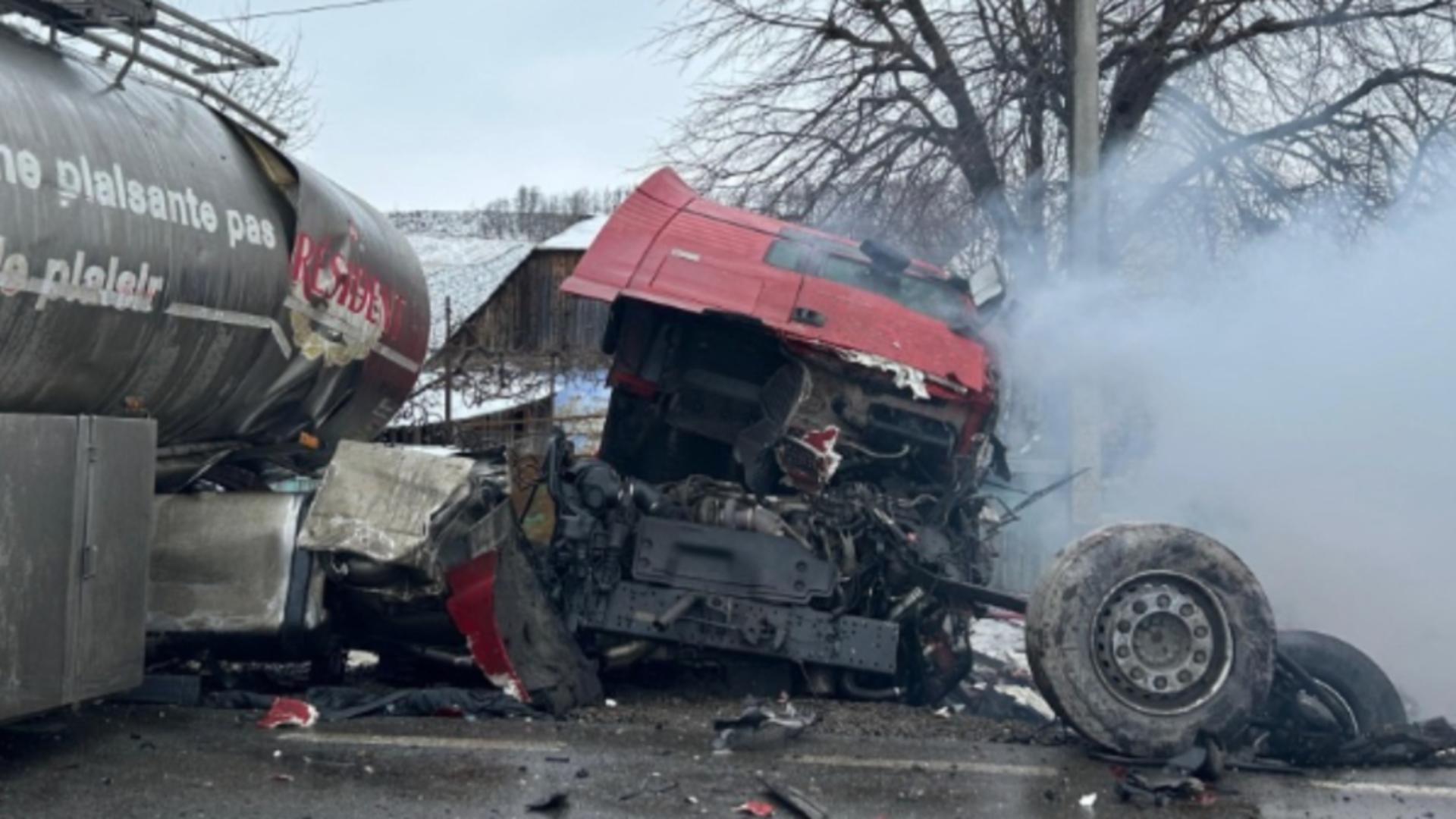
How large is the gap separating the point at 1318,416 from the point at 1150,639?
3.42m

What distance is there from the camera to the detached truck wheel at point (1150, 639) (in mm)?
5984

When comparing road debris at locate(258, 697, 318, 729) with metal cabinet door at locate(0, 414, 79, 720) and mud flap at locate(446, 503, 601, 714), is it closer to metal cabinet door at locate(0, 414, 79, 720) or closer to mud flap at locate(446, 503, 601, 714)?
mud flap at locate(446, 503, 601, 714)

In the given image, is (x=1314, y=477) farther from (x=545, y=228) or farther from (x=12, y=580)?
(x=545, y=228)

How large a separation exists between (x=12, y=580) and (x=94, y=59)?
2451 millimetres

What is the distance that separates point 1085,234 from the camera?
11.1 meters

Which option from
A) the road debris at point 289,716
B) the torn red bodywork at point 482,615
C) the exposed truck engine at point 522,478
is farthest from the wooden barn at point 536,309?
the road debris at point 289,716

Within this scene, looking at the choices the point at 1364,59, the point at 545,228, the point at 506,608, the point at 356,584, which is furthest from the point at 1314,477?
the point at 545,228

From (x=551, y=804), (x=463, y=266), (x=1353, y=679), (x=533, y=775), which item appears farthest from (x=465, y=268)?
(x=551, y=804)

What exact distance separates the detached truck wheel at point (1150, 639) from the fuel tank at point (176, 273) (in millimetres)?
3586

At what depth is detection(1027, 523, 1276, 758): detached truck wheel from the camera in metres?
5.98

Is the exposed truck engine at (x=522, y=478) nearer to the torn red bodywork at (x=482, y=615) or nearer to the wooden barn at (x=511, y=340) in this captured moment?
the torn red bodywork at (x=482, y=615)

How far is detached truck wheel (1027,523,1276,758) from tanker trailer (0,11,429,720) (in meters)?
3.19

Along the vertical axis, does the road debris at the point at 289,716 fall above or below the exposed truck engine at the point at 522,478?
below

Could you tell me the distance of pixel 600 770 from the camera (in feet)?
18.3
